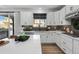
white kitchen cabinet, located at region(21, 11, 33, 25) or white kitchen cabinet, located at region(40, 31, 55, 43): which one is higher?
white kitchen cabinet, located at region(21, 11, 33, 25)

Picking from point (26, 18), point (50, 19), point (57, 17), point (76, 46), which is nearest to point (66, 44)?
point (76, 46)

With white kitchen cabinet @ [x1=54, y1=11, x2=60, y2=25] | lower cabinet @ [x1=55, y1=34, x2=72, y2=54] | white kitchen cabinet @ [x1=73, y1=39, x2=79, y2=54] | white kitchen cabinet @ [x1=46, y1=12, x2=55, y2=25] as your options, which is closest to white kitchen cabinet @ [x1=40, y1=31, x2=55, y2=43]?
white kitchen cabinet @ [x1=46, y1=12, x2=55, y2=25]

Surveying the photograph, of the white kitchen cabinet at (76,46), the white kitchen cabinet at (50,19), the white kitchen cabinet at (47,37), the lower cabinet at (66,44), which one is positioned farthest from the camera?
the white kitchen cabinet at (50,19)

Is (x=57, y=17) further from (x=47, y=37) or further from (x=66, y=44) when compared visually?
(x=66, y=44)

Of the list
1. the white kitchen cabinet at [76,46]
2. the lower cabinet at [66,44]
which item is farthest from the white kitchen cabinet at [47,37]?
the white kitchen cabinet at [76,46]

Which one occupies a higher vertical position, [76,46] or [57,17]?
[57,17]

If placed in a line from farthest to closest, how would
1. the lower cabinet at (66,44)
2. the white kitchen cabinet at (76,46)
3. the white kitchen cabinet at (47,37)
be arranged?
the white kitchen cabinet at (47,37)
the lower cabinet at (66,44)
the white kitchen cabinet at (76,46)

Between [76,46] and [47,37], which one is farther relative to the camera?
[47,37]

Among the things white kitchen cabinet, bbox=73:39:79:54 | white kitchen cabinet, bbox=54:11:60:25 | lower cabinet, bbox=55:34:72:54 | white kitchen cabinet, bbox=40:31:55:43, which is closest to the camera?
white kitchen cabinet, bbox=73:39:79:54

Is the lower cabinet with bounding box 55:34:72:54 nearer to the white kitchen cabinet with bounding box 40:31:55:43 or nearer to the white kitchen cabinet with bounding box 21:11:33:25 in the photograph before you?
the white kitchen cabinet with bounding box 40:31:55:43

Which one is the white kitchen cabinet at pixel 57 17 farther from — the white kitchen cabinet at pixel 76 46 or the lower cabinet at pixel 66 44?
the white kitchen cabinet at pixel 76 46
